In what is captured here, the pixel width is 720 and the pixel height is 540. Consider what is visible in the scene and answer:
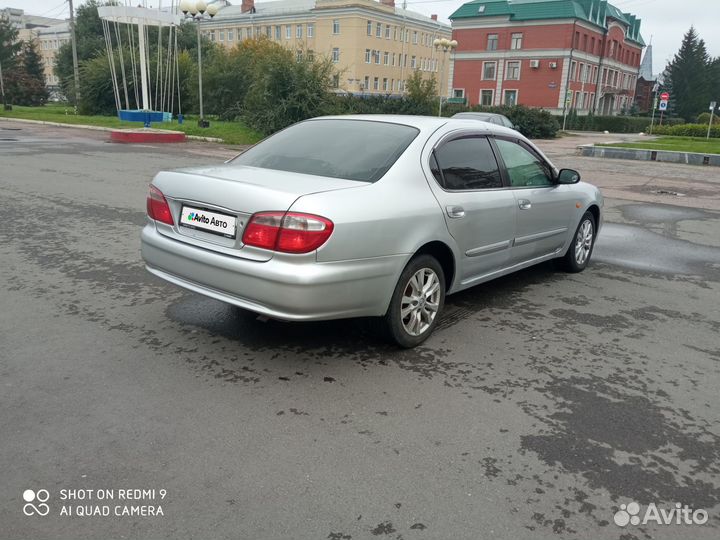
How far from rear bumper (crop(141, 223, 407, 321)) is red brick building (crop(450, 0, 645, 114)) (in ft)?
202

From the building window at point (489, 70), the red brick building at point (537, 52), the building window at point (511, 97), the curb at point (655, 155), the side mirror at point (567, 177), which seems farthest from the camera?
the building window at point (489, 70)

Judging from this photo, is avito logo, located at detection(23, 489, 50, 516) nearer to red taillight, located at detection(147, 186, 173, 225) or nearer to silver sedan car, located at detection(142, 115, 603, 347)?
silver sedan car, located at detection(142, 115, 603, 347)

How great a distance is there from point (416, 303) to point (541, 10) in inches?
2584

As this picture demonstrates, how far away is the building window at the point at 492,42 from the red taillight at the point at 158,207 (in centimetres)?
6702

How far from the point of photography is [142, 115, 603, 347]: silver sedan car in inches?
144

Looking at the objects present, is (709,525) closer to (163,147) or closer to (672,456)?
(672,456)

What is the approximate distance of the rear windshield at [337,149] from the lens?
4277mm

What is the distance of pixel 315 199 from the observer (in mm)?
3654

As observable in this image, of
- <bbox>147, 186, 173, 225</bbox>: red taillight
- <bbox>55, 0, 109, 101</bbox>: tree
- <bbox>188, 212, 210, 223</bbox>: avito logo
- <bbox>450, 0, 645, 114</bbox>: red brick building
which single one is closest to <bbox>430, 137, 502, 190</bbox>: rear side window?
<bbox>188, 212, 210, 223</bbox>: avito logo

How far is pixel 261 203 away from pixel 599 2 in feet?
242

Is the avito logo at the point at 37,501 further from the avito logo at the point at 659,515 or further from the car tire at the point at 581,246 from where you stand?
the car tire at the point at 581,246

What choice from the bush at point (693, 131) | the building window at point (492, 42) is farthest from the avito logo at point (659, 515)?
the building window at point (492, 42)

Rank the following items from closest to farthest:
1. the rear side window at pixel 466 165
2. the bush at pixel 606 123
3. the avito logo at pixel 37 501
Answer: the avito logo at pixel 37 501 < the rear side window at pixel 466 165 < the bush at pixel 606 123

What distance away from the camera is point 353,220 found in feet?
12.2
